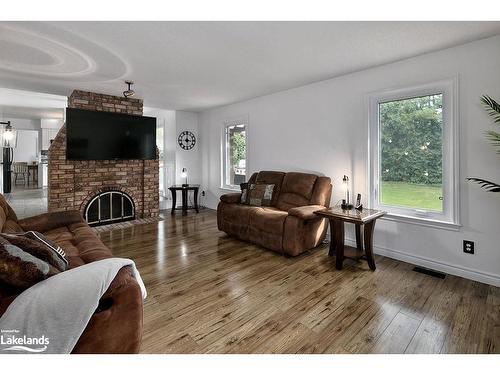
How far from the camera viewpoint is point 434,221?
2.87 meters

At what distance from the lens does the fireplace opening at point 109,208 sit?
4.77 m

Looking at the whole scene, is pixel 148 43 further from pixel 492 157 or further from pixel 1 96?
pixel 1 96

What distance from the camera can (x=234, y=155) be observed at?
19.0 ft

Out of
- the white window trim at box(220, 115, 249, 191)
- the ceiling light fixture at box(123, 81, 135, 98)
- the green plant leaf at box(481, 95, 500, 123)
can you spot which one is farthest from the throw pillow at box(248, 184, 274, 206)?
the green plant leaf at box(481, 95, 500, 123)

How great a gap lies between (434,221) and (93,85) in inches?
198

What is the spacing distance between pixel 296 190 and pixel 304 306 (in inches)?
76.9

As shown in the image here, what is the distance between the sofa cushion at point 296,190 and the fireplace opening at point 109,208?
3.11 meters

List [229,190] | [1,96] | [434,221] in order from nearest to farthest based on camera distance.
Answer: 1. [434,221]
2. [1,96]
3. [229,190]

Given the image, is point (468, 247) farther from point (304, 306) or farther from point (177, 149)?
point (177, 149)

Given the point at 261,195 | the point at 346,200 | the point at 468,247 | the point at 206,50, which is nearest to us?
the point at 468,247

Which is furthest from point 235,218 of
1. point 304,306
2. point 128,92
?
point 128,92

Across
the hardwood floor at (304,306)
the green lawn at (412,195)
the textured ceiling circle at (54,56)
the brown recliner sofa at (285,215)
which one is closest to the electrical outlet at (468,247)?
the hardwood floor at (304,306)
